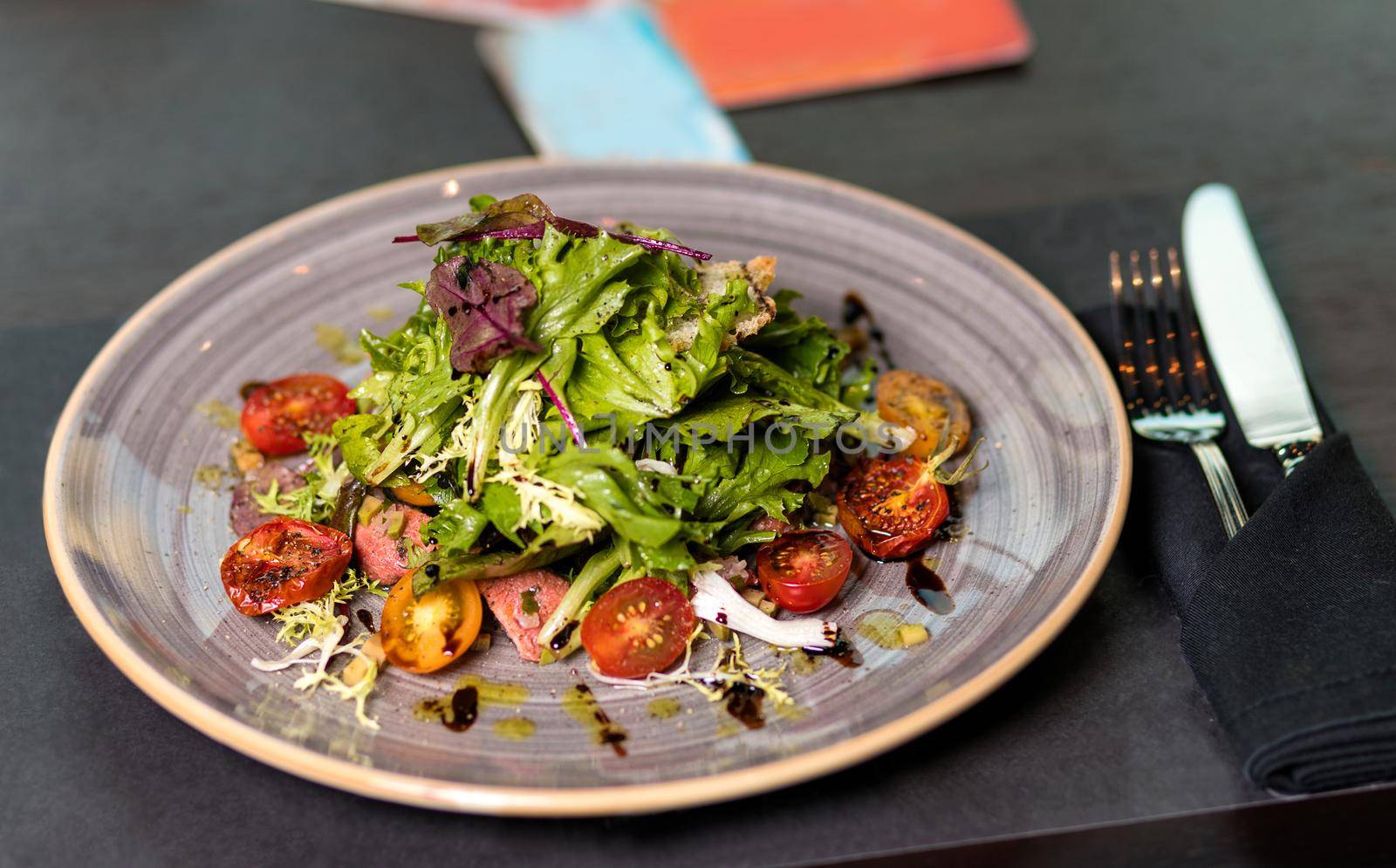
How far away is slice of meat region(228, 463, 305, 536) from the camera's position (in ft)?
10.6

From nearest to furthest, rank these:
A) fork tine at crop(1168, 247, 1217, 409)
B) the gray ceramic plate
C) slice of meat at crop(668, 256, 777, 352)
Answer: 1. the gray ceramic plate
2. slice of meat at crop(668, 256, 777, 352)
3. fork tine at crop(1168, 247, 1217, 409)

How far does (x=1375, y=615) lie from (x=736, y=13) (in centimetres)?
413

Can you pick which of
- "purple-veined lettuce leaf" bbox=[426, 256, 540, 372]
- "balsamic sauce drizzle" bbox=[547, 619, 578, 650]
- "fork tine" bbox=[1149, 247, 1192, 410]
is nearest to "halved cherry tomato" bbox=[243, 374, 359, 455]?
"purple-veined lettuce leaf" bbox=[426, 256, 540, 372]

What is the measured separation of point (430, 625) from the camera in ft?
9.30

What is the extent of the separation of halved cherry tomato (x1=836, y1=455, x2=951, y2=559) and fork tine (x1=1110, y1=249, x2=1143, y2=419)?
749 millimetres

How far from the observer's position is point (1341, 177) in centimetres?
491

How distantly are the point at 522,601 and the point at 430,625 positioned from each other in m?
0.24

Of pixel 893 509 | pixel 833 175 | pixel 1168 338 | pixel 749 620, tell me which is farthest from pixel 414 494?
→ pixel 833 175

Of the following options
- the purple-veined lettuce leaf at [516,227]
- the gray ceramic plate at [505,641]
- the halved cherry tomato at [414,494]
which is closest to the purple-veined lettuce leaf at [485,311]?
the purple-veined lettuce leaf at [516,227]

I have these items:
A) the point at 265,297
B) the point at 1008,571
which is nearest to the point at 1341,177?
the point at 1008,571

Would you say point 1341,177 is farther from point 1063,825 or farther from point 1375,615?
point 1063,825

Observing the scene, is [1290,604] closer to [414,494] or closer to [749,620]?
[749,620]

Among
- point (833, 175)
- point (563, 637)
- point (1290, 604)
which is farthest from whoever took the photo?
point (833, 175)

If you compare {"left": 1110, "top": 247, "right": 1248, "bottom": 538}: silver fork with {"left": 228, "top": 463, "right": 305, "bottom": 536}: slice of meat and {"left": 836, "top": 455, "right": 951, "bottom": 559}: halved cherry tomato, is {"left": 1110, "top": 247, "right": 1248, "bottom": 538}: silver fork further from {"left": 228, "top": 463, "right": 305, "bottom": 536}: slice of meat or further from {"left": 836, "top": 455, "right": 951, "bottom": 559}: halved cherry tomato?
{"left": 228, "top": 463, "right": 305, "bottom": 536}: slice of meat
